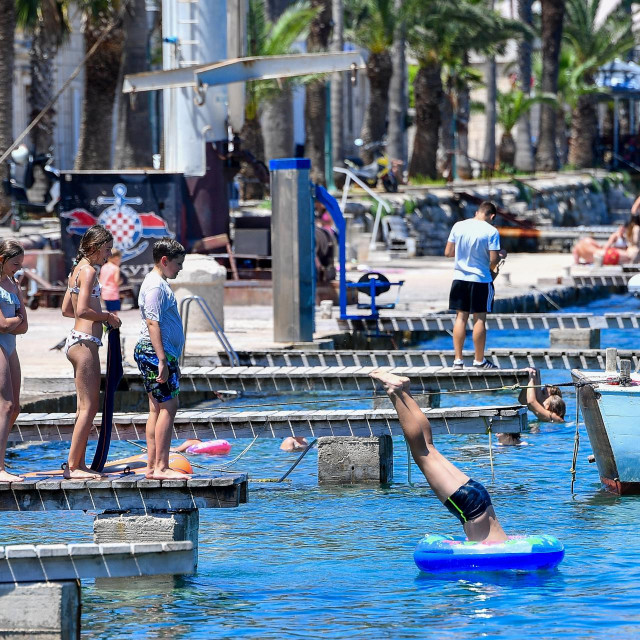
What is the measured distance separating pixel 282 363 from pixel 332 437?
384cm

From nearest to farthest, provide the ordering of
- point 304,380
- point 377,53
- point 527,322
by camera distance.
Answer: point 304,380
point 527,322
point 377,53

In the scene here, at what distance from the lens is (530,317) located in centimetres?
1706

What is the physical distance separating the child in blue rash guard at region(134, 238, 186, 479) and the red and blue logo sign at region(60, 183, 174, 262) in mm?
12373

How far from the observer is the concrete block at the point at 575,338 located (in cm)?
1714

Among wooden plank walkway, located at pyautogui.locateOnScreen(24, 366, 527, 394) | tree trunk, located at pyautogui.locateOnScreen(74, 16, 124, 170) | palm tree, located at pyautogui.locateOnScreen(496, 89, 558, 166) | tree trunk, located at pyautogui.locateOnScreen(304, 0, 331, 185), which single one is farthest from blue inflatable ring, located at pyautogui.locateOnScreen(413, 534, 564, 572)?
palm tree, located at pyautogui.locateOnScreen(496, 89, 558, 166)

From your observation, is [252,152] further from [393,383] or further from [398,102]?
[393,383]

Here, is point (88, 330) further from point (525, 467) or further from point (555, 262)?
point (555, 262)

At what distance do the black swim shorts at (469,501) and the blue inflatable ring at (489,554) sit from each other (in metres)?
0.23

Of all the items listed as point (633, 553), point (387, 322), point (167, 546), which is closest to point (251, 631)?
point (167, 546)

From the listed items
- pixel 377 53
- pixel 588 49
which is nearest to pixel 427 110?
pixel 377 53

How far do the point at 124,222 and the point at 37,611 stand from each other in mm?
14635

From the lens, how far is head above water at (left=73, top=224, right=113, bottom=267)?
8289 mm

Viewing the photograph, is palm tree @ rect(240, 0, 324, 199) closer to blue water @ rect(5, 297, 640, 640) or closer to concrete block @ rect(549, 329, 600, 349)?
concrete block @ rect(549, 329, 600, 349)

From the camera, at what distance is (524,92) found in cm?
5175
